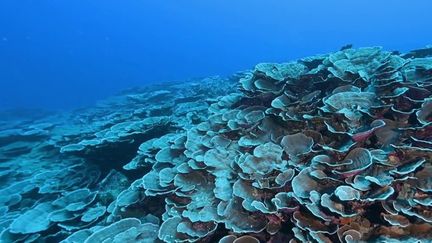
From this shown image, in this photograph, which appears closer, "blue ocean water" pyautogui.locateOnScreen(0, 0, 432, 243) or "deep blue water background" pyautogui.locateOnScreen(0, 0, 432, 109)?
"blue ocean water" pyautogui.locateOnScreen(0, 0, 432, 243)

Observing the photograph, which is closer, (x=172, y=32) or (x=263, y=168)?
(x=263, y=168)

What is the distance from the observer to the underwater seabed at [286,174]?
2971 mm

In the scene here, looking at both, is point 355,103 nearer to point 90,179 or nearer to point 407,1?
point 90,179

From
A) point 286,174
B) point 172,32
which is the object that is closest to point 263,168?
point 286,174

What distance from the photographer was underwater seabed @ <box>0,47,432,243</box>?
117 inches

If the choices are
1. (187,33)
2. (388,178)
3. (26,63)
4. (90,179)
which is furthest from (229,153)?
(187,33)

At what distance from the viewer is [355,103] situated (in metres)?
3.96

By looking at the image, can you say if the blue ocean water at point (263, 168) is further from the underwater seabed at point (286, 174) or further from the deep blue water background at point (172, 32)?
the deep blue water background at point (172, 32)

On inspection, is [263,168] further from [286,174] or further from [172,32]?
[172,32]

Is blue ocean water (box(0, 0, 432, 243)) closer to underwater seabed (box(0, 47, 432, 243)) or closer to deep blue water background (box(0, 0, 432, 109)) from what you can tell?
underwater seabed (box(0, 47, 432, 243))

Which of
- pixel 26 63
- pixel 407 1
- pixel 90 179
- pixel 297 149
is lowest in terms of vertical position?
pixel 26 63

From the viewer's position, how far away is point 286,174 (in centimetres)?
345

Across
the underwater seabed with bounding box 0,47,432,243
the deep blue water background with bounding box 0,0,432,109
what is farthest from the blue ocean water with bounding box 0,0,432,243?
the deep blue water background with bounding box 0,0,432,109

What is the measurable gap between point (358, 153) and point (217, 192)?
1495mm
